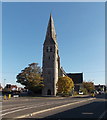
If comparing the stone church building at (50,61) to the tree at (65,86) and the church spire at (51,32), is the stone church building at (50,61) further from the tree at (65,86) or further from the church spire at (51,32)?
the tree at (65,86)

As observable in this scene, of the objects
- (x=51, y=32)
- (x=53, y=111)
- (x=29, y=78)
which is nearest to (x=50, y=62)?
(x=51, y=32)

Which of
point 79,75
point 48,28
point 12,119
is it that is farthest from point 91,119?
point 79,75

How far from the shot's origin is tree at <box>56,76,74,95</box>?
71656mm

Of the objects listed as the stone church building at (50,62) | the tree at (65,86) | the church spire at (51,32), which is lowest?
the tree at (65,86)

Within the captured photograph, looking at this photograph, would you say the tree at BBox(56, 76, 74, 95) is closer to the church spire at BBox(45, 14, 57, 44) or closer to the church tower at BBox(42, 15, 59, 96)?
the church tower at BBox(42, 15, 59, 96)

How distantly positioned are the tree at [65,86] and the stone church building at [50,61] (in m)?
2.39

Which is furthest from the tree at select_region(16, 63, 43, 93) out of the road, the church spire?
the road

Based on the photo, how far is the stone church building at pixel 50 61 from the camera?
7600 cm

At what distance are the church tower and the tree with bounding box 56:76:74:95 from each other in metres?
2.40

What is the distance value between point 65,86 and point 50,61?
41.5 feet

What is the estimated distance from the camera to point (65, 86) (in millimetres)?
72000

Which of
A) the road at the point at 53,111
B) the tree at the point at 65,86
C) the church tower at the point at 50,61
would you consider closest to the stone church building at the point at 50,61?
the church tower at the point at 50,61

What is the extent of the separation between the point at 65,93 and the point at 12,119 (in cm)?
5973

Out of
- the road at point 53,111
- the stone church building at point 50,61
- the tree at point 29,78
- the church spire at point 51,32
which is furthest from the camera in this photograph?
the church spire at point 51,32
